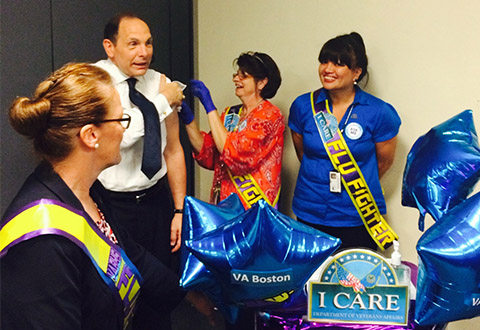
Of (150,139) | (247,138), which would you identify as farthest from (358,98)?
(150,139)

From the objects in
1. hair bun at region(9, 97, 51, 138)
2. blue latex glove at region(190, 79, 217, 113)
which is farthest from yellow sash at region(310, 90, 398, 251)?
hair bun at region(9, 97, 51, 138)

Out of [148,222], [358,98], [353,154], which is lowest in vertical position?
[148,222]

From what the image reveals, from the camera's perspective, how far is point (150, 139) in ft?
6.52

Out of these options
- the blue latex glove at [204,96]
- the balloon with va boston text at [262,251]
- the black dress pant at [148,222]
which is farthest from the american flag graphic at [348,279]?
the blue latex glove at [204,96]

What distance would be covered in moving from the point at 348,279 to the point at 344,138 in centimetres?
109

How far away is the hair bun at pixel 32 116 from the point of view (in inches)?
45.6

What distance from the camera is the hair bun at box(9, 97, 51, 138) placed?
1.16 metres

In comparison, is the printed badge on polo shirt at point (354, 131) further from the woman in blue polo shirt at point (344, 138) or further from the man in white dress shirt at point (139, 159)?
the man in white dress shirt at point (139, 159)

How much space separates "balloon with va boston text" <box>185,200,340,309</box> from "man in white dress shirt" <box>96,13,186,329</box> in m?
0.89

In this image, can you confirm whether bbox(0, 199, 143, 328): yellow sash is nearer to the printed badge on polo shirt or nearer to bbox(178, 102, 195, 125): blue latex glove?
bbox(178, 102, 195, 125): blue latex glove

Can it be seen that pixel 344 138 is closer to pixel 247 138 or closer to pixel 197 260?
pixel 247 138

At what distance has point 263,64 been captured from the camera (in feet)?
8.29

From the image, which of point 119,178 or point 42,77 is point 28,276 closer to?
point 119,178

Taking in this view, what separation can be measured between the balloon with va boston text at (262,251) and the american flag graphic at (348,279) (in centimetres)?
13
